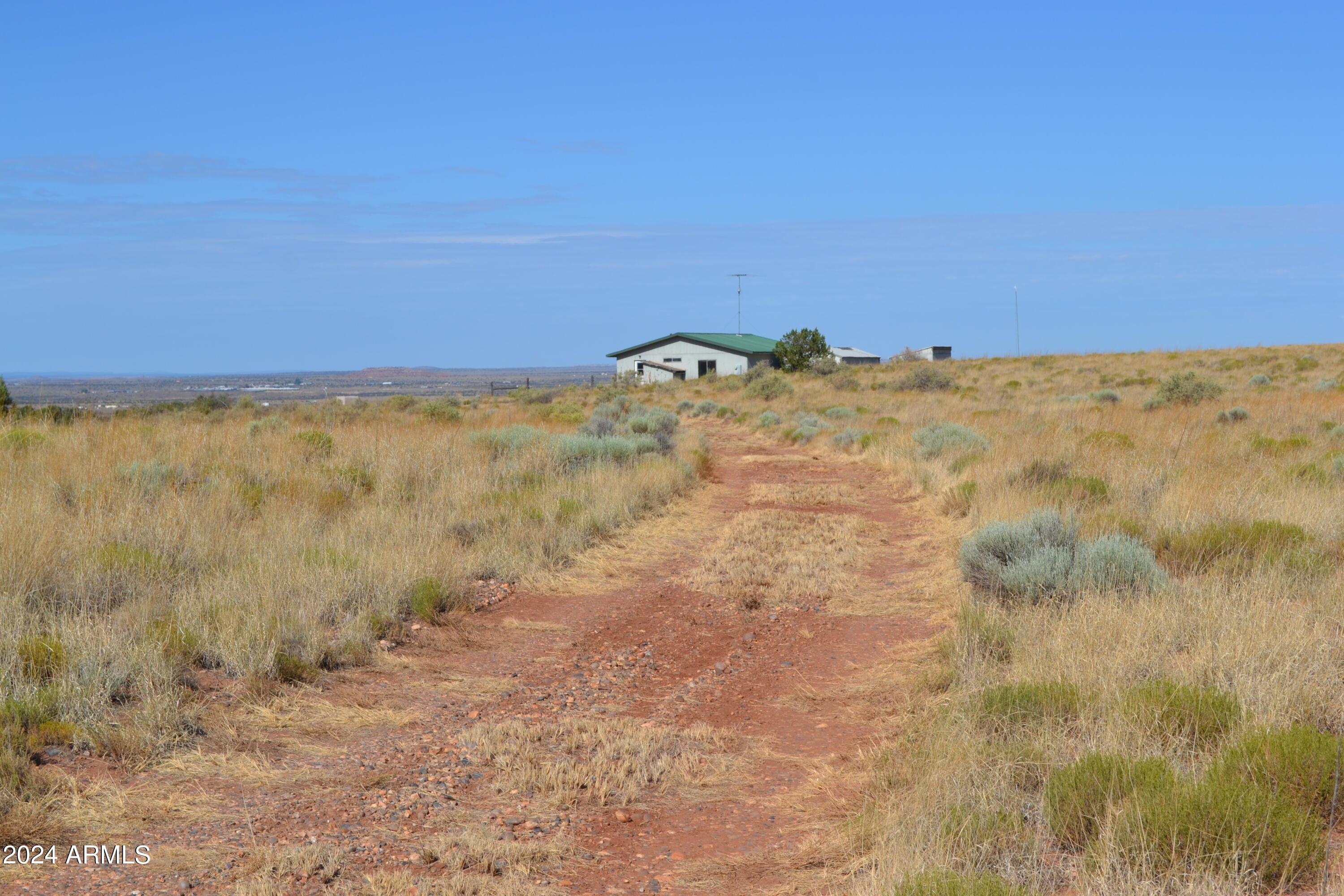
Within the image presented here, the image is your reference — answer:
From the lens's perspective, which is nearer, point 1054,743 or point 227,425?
point 1054,743

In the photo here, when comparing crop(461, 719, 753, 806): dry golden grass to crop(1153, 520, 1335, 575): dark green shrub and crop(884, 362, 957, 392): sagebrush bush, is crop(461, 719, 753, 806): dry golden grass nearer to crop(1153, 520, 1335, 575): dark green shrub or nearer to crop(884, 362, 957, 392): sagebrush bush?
crop(1153, 520, 1335, 575): dark green shrub

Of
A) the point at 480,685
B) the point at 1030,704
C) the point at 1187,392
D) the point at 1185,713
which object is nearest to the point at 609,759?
the point at 480,685

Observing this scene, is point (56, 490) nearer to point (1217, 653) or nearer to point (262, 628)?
point (262, 628)

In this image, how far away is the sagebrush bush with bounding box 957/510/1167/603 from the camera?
681cm

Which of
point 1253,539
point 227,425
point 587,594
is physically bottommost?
point 587,594

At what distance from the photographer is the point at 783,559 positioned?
32.6 feet

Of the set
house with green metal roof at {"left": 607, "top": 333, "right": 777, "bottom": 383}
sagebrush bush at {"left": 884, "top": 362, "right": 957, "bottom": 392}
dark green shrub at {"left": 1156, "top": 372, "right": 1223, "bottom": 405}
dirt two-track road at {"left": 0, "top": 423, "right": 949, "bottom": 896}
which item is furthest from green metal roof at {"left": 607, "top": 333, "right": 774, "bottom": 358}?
dirt two-track road at {"left": 0, "top": 423, "right": 949, "bottom": 896}

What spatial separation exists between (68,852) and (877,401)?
101 feet

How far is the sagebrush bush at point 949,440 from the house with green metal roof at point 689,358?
135ft

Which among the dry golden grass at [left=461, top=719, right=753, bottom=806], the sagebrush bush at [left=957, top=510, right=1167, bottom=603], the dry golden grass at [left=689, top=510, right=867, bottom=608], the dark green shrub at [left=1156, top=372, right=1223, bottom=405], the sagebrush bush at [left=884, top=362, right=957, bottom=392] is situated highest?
the sagebrush bush at [left=884, top=362, right=957, bottom=392]

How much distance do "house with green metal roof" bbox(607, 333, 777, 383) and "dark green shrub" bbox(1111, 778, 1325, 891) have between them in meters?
56.0

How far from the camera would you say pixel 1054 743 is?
13.8ft

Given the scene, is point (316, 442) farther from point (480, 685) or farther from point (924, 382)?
point (924, 382)

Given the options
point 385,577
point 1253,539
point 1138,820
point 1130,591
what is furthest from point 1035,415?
point 1138,820
